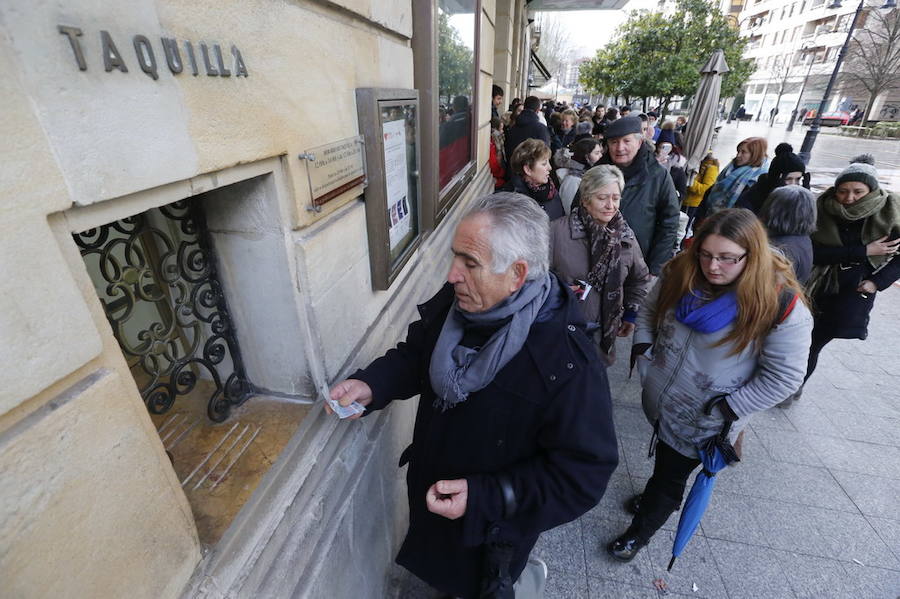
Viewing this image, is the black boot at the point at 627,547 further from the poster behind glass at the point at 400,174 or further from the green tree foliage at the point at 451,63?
the green tree foliage at the point at 451,63

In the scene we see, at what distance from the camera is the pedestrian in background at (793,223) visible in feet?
9.00

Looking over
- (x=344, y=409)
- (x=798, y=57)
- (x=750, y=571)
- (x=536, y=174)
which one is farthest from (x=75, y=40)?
(x=798, y=57)

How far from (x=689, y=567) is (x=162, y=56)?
11.0 ft

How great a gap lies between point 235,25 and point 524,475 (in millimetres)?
1540

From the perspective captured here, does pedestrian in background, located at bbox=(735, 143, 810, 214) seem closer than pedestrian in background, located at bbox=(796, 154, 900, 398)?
No

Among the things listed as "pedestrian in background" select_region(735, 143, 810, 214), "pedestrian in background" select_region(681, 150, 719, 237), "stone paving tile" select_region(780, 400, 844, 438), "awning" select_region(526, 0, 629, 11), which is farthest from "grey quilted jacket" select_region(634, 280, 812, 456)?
"awning" select_region(526, 0, 629, 11)

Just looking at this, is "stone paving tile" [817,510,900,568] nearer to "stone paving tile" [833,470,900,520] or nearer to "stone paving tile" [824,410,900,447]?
"stone paving tile" [833,470,900,520]

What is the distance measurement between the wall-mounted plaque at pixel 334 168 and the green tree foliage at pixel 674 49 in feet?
69.3

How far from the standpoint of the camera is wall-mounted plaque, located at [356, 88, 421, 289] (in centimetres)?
180

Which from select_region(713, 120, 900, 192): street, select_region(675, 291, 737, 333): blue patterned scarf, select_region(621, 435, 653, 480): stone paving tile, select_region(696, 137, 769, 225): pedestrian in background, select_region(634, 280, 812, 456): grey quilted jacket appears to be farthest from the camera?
select_region(713, 120, 900, 192): street

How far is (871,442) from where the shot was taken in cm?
339

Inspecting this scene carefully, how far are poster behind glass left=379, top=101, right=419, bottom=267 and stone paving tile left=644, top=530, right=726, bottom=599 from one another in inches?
94.2

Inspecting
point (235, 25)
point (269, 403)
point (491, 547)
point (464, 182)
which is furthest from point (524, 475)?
point (464, 182)

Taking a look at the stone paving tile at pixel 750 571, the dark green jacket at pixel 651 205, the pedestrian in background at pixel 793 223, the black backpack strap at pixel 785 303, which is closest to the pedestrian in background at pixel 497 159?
the dark green jacket at pixel 651 205
